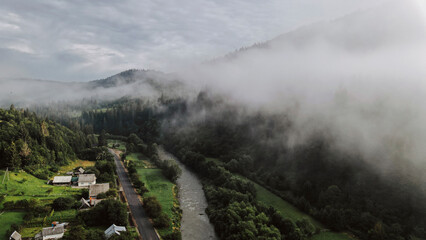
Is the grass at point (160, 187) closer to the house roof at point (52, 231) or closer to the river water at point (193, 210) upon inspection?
the river water at point (193, 210)

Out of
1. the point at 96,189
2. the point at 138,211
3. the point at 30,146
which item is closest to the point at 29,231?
the point at 96,189

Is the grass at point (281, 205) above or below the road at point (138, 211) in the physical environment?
below

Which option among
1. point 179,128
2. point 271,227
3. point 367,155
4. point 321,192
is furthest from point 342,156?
point 179,128

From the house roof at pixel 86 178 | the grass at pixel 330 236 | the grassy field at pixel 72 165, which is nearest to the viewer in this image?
the grass at pixel 330 236

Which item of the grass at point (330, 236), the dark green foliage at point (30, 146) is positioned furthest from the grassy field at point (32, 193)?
the grass at point (330, 236)

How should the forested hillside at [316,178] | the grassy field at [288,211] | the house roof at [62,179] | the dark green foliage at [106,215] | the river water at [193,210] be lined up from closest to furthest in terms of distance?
the dark green foliage at [106,215], the forested hillside at [316,178], the grassy field at [288,211], the river water at [193,210], the house roof at [62,179]

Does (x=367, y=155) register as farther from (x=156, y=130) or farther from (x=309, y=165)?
(x=156, y=130)

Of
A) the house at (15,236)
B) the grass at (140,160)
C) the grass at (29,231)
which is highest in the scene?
the house at (15,236)
